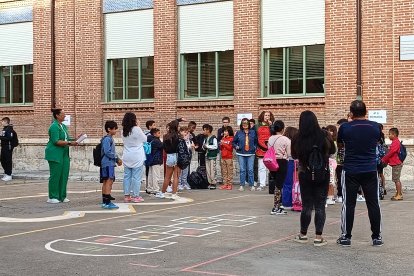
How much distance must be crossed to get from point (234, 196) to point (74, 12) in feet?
39.0

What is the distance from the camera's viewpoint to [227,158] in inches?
688

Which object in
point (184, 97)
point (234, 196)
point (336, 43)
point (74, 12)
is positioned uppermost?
point (74, 12)

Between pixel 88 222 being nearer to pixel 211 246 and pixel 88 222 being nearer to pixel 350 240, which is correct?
pixel 211 246

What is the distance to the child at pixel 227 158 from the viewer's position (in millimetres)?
17391

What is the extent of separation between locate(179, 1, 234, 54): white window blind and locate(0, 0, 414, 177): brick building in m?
0.03

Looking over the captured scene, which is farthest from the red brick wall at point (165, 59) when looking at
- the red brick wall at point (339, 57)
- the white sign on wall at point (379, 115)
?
the white sign on wall at point (379, 115)

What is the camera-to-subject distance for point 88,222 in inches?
437

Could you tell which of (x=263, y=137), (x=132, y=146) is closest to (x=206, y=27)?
(x=263, y=137)

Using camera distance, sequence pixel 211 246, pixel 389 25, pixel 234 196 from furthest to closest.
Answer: pixel 389 25 → pixel 234 196 → pixel 211 246

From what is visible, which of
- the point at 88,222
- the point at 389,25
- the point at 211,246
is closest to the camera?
the point at 211,246

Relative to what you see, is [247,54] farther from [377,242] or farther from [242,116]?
[377,242]

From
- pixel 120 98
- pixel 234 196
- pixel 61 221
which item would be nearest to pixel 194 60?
pixel 120 98

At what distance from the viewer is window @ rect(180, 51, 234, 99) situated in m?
21.5

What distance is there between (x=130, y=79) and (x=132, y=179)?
33.0 ft
